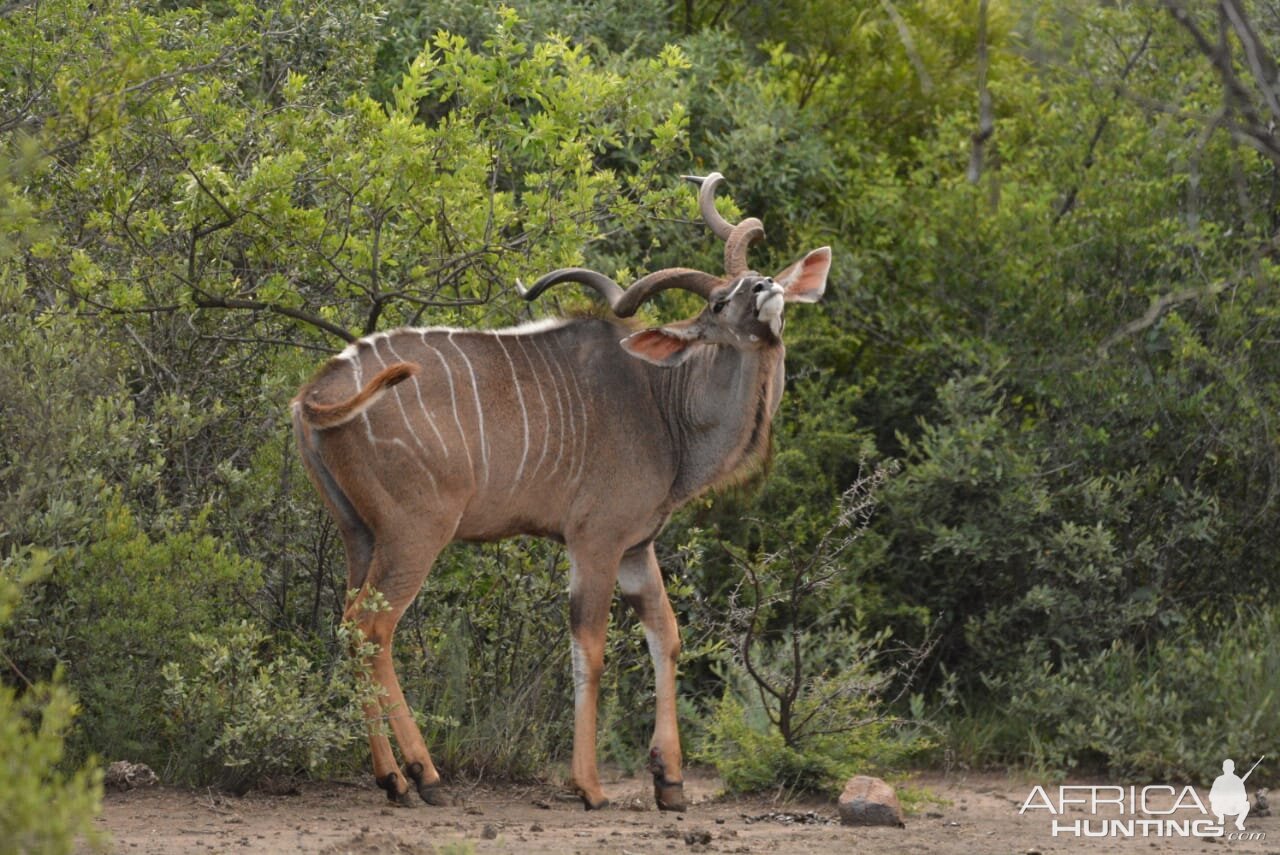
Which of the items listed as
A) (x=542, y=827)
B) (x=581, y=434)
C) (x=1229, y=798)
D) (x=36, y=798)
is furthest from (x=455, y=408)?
(x=1229, y=798)

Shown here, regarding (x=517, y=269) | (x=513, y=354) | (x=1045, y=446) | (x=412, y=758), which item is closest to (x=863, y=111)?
(x=1045, y=446)

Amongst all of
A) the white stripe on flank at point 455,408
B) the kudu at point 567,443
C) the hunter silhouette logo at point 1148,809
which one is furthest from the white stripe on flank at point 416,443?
the hunter silhouette logo at point 1148,809

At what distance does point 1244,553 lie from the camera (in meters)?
8.42

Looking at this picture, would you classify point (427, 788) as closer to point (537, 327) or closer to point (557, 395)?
point (557, 395)

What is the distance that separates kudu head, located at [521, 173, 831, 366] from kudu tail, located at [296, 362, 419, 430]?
866 mm

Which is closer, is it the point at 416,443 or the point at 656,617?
the point at 416,443

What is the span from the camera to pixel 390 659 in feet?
18.2

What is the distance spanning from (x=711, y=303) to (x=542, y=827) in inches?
71.0

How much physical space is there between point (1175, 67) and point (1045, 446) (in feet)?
7.01

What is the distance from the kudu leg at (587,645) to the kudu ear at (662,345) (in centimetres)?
69

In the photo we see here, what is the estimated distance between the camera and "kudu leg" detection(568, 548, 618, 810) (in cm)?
582

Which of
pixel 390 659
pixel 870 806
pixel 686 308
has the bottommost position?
pixel 870 806

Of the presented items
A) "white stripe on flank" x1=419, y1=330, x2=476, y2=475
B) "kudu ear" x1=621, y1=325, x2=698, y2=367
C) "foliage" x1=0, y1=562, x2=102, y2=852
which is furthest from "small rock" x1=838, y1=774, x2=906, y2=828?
"foliage" x1=0, y1=562, x2=102, y2=852

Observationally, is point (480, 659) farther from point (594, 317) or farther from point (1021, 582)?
point (1021, 582)
